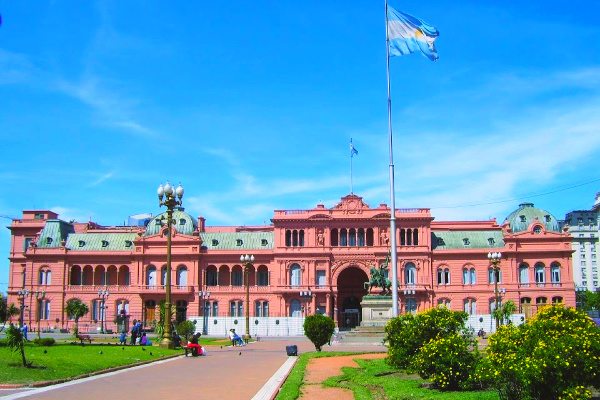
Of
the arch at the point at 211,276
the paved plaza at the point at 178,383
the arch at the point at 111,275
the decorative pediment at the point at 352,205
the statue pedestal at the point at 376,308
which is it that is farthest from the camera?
the arch at the point at 111,275

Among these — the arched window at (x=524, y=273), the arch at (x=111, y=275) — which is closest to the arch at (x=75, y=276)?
the arch at (x=111, y=275)

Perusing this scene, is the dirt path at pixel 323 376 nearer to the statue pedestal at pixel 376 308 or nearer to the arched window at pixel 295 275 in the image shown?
the statue pedestal at pixel 376 308

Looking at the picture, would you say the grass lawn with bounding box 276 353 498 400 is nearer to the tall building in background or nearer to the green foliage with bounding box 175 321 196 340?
the green foliage with bounding box 175 321 196 340

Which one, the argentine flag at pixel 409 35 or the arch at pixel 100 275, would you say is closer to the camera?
the argentine flag at pixel 409 35

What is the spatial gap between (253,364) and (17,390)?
12579mm

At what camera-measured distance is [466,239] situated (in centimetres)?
8750

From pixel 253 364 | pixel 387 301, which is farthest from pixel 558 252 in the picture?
pixel 253 364

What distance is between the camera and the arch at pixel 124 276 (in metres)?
90.2

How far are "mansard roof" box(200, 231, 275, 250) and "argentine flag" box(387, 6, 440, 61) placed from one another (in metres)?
56.4

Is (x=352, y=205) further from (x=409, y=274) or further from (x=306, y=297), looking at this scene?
(x=306, y=297)

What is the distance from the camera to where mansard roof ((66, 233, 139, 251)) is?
91.5 meters

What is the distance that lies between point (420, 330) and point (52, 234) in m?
79.5

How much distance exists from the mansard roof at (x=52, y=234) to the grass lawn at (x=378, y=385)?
7233cm

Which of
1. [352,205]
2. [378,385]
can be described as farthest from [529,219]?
[378,385]
